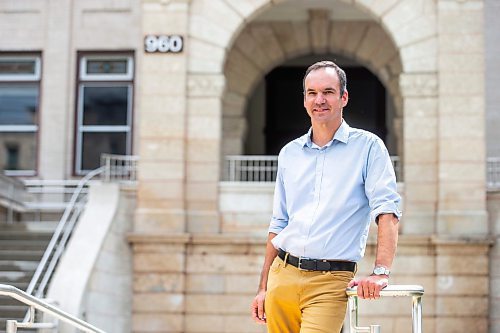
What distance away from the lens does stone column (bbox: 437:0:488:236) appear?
15125 mm

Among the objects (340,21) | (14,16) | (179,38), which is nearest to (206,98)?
(179,38)

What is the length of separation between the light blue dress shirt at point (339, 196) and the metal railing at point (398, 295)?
0.24m

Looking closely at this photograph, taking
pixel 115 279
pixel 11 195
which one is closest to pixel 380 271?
pixel 115 279

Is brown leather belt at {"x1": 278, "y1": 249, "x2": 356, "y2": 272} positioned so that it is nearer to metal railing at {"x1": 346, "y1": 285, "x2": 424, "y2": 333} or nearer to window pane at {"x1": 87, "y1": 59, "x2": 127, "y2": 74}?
A: metal railing at {"x1": 346, "y1": 285, "x2": 424, "y2": 333}

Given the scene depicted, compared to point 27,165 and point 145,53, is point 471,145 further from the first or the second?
point 27,165

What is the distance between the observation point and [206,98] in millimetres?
15859

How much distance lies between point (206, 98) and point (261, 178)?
9.74ft

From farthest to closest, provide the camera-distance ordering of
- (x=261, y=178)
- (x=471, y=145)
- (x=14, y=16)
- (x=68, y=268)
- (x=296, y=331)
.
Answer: (x=14, y=16)
(x=261, y=178)
(x=471, y=145)
(x=68, y=268)
(x=296, y=331)

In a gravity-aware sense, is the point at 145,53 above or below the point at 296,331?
above

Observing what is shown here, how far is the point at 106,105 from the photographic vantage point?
1938cm

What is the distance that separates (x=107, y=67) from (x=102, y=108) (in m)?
0.84

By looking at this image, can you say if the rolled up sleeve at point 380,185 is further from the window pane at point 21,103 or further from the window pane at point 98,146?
the window pane at point 21,103

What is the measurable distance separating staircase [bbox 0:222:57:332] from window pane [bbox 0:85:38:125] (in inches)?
142

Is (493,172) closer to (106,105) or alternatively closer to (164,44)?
(164,44)
